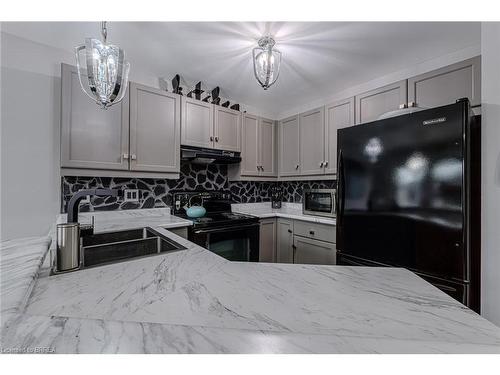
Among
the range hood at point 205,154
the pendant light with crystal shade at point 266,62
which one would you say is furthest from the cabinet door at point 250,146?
the pendant light with crystal shade at point 266,62

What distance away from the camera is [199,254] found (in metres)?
0.93

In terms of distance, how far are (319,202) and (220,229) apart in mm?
1139

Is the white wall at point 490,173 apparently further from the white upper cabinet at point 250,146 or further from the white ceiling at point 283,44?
the white upper cabinet at point 250,146

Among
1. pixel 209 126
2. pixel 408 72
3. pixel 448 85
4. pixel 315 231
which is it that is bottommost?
pixel 315 231

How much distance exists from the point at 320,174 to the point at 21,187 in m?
2.71

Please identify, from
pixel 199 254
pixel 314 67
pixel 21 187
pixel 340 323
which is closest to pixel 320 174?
pixel 314 67

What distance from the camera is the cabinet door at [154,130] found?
1.97 meters

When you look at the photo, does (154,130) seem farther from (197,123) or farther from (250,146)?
(250,146)

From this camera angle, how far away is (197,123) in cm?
233

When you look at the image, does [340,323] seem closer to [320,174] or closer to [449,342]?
[449,342]

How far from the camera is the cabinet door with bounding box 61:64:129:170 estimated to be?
1686mm

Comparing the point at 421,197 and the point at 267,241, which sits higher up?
the point at 421,197

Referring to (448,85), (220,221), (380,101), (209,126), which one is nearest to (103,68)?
(209,126)

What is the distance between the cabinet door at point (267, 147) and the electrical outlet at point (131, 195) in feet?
4.77
